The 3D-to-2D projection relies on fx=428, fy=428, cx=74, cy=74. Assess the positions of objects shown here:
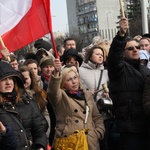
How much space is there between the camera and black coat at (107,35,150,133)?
445 centimetres

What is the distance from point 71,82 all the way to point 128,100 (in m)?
0.71

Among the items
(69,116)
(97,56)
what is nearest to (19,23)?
(97,56)

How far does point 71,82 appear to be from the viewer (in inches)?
189

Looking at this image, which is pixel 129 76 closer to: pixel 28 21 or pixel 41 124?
pixel 41 124

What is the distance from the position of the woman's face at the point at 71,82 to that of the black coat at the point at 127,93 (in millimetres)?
452

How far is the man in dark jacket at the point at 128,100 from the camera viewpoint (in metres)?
4.45

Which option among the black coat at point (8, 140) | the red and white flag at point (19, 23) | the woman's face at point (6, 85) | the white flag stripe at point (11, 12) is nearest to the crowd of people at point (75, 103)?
the woman's face at point (6, 85)

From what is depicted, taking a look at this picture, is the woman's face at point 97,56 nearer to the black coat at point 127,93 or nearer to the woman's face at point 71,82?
the woman's face at point 71,82

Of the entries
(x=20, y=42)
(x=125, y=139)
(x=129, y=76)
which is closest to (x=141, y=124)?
(x=125, y=139)

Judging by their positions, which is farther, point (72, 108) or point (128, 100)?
point (72, 108)

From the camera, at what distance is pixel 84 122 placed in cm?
471

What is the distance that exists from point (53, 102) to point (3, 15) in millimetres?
1472

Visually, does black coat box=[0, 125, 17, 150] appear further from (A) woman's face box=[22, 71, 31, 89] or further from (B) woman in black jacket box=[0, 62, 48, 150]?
(A) woman's face box=[22, 71, 31, 89]

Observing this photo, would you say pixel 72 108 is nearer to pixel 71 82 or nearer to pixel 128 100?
pixel 71 82
